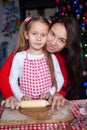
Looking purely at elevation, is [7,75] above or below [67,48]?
below

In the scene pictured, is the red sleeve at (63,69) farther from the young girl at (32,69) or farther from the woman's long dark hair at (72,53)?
the young girl at (32,69)

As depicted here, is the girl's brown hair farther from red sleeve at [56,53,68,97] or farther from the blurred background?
the blurred background

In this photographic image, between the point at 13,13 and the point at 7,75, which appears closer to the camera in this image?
the point at 7,75

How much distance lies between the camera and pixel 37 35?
1.77m

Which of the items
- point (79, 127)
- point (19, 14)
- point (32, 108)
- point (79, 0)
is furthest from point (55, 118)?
point (19, 14)

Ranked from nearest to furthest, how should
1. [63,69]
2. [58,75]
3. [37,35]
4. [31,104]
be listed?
[31,104]
[37,35]
[58,75]
[63,69]

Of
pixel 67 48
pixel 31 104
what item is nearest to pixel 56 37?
pixel 67 48

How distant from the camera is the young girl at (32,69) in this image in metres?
1.87

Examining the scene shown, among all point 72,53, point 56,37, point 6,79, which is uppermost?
point 56,37

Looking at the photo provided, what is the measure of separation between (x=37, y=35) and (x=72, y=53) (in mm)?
349

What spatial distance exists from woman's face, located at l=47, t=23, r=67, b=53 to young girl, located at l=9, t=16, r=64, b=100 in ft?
0.16

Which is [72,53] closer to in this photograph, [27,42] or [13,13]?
[27,42]

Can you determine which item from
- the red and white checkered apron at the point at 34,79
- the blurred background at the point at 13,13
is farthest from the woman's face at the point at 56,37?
the blurred background at the point at 13,13

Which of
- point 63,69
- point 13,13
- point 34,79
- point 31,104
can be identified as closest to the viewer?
point 31,104
